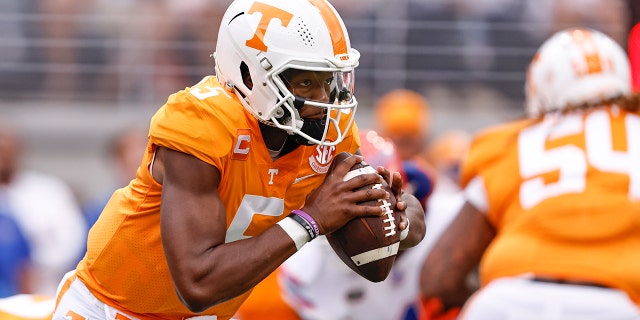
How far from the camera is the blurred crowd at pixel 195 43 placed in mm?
9820

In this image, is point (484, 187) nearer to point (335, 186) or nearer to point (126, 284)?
point (335, 186)

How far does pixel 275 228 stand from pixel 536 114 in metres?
1.44

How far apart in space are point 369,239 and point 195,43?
660 centimetres

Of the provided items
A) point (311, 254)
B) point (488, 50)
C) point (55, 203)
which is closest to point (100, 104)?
point (55, 203)

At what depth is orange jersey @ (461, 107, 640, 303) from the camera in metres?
4.01

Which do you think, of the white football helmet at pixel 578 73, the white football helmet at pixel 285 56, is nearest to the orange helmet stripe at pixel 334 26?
the white football helmet at pixel 285 56

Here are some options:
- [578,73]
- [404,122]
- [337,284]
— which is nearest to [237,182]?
[578,73]

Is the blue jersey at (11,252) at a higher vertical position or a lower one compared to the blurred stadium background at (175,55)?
lower

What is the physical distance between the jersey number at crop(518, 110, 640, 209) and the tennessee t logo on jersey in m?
1.10

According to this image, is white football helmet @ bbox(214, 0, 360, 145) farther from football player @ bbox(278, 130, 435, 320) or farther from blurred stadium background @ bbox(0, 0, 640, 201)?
blurred stadium background @ bbox(0, 0, 640, 201)

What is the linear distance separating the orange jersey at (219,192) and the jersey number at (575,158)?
688 millimetres

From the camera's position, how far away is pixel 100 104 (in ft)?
33.0

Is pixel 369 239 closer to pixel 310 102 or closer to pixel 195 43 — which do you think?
pixel 310 102

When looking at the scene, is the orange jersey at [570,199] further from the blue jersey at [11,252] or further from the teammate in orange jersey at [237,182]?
the blue jersey at [11,252]
